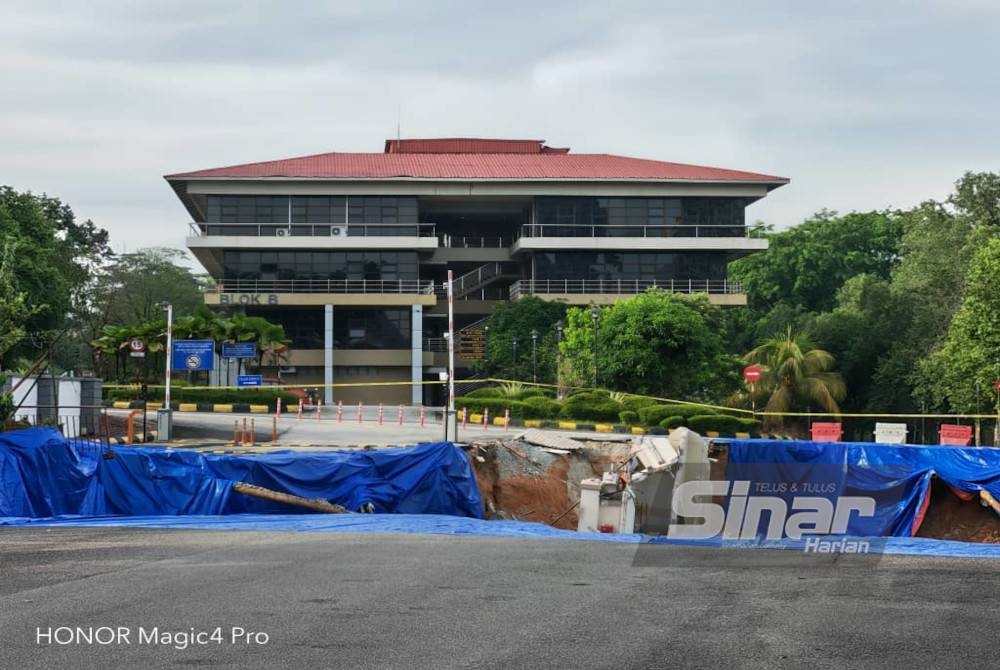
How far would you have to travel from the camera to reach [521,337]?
6469 cm

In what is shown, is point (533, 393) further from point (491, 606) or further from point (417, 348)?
point (491, 606)

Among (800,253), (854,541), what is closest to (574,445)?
Result: (854,541)

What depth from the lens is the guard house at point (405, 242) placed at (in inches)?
2763

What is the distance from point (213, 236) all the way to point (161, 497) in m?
53.1

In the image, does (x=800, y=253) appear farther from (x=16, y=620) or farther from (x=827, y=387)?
(x=16, y=620)

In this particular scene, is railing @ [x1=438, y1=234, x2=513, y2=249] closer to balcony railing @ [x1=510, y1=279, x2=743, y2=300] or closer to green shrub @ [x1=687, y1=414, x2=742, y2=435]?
balcony railing @ [x1=510, y1=279, x2=743, y2=300]

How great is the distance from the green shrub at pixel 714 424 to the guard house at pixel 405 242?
28516mm

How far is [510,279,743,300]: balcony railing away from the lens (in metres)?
72.2

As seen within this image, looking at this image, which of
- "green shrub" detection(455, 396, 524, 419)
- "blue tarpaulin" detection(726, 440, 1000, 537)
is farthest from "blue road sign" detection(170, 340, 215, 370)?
"blue tarpaulin" detection(726, 440, 1000, 537)

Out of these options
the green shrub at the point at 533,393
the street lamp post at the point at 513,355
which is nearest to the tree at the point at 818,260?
the street lamp post at the point at 513,355

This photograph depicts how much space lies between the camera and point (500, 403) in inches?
1849

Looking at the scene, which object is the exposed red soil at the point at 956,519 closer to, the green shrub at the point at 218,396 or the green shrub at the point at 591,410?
the green shrub at the point at 591,410

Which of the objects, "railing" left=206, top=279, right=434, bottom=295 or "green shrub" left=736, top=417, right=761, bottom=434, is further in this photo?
"railing" left=206, top=279, right=434, bottom=295

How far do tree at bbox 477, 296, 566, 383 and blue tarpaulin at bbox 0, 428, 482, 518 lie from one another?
132 ft
